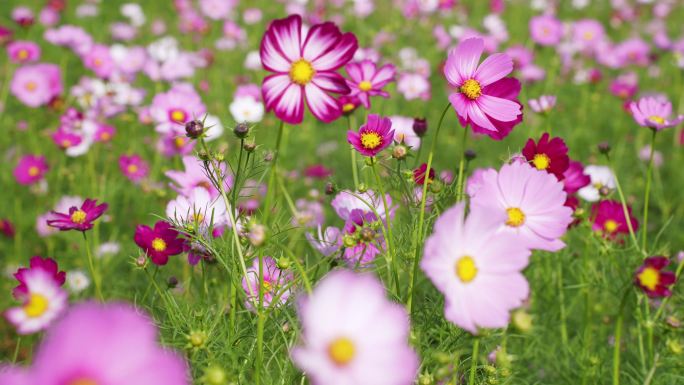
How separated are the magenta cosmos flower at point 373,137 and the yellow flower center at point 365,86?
11.4 inches

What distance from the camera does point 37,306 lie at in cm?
85

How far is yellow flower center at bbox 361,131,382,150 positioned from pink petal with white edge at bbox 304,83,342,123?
5 centimetres

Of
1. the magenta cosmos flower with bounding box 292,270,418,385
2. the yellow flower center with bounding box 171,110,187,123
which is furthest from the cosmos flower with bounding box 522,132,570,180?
the yellow flower center with bounding box 171,110,187,123

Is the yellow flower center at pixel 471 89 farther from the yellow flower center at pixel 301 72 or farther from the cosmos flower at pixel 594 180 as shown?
the cosmos flower at pixel 594 180

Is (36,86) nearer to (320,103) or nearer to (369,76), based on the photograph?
(369,76)

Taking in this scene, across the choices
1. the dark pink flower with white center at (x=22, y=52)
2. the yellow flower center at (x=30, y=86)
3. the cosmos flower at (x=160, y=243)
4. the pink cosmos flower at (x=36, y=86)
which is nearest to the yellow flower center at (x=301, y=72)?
the cosmos flower at (x=160, y=243)

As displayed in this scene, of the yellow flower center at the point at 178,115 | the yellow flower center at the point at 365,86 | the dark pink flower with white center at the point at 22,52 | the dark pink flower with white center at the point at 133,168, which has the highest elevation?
the yellow flower center at the point at 365,86

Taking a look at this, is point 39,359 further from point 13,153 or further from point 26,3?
point 26,3

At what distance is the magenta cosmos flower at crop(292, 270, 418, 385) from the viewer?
0.49 meters

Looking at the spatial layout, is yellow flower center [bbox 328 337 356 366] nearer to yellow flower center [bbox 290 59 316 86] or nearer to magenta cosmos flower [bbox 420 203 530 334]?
magenta cosmos flower [bbox 420 203 530 334]

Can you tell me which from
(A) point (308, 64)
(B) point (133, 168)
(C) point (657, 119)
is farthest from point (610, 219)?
(B) point (133, 168)

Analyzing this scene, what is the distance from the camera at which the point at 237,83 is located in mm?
2760

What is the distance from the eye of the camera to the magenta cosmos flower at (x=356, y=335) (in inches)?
19.2

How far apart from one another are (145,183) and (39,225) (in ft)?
1.27
